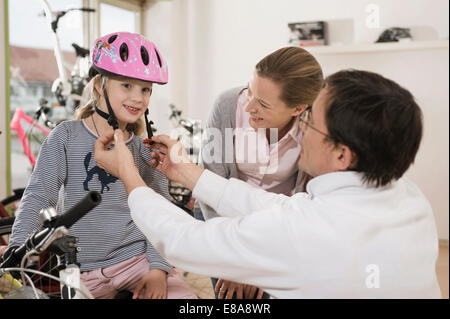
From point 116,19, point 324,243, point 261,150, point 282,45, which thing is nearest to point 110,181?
point 261,150

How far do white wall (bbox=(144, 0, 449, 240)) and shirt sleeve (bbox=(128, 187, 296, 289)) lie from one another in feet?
12.1

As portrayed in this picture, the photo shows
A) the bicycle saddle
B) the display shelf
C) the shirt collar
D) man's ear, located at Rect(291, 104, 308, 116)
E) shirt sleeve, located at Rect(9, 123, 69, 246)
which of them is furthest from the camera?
the display shelf

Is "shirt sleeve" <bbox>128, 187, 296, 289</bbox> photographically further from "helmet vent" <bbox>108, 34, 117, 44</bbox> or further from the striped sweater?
"helmet vent" <bbox>108, 34, 117, 44</bbox>

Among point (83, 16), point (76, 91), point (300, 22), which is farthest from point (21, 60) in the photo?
point (300, 22)

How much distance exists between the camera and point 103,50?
1.38m

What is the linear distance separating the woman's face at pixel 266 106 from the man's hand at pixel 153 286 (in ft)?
1.85

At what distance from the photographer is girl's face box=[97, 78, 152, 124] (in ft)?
4.69

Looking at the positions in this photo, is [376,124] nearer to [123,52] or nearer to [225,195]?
[225,195]

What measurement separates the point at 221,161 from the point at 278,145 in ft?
0.64

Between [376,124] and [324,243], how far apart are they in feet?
0.79

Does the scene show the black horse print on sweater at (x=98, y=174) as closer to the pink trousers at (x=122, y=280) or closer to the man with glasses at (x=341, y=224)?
the pink trousers at (x=122, y=280)

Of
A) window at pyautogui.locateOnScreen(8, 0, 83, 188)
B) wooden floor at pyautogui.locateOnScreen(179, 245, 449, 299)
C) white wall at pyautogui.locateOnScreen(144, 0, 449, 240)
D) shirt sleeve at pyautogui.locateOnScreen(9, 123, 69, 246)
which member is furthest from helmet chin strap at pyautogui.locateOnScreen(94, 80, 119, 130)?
white wall at pyautogui.locateOnScreen(144, 0, 449, 240)
